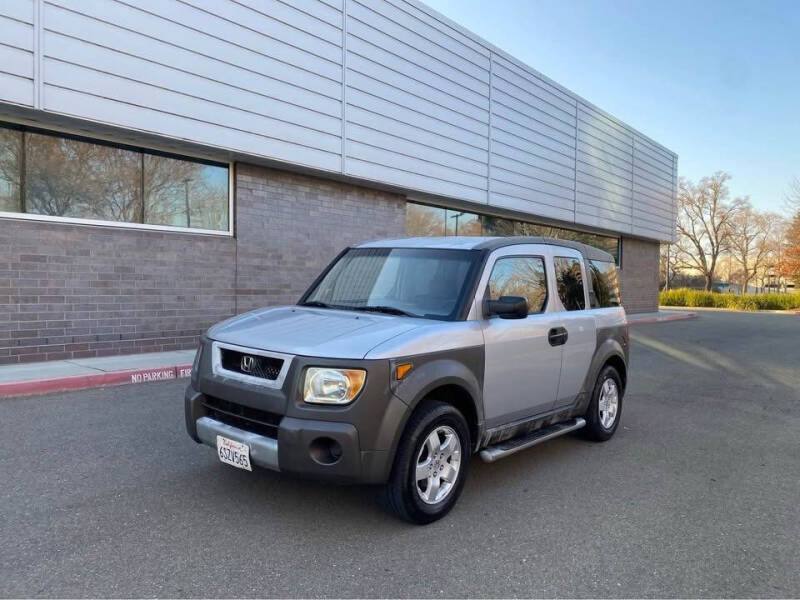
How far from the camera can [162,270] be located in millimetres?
10180

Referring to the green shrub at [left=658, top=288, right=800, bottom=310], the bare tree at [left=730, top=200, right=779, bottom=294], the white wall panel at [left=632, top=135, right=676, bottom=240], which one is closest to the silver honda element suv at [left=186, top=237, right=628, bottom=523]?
the white wall panel at [left=632, top=135, right=676, bottom=240]

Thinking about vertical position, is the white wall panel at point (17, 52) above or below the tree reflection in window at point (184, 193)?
above

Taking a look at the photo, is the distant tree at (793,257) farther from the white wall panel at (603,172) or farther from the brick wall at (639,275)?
the white wall panel at (603,172)

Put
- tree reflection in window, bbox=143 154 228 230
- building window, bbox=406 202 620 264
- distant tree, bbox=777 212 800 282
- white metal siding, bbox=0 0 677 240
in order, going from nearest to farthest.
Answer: white metal siding, bbox=0 0 677 240, tree reflection in window, bbox=143 154 228 230, building window, bbox=406 202 620 264, distant tree, bbox=777 212 800 282

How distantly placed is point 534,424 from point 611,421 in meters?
1.59

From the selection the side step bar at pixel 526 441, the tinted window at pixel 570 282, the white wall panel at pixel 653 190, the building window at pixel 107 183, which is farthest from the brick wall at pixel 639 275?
the side step bar at pixel 526 441

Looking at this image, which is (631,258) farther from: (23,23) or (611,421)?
(23,23)

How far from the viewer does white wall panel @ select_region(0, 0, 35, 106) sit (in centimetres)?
769

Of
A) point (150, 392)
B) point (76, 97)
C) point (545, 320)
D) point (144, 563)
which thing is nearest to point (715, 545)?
point (545, 320)

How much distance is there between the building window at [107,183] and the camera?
8672mm

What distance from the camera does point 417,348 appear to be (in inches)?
140

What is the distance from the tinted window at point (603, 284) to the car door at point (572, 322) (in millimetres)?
250

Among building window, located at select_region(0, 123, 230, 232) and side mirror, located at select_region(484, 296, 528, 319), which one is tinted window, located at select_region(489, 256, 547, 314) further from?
building window, located at select_region(0, 123, 230, 232)

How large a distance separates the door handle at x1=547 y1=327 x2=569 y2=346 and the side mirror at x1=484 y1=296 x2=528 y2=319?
0.76 m
